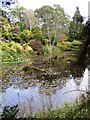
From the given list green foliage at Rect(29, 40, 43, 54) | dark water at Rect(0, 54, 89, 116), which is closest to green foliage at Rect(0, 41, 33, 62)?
green foliage at Rect(29, 40, 43, 54)

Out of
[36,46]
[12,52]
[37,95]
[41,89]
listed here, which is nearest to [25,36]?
[36,46]

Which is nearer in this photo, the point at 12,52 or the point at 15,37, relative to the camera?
the point at 12,52

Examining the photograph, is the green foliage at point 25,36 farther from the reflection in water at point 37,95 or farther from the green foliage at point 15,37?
the reflection in water at point 37,95

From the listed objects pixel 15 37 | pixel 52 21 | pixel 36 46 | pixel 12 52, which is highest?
pixel 52 21

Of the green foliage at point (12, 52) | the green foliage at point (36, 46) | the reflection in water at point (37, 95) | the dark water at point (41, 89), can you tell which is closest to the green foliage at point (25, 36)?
the green foliage at point (36, 46)

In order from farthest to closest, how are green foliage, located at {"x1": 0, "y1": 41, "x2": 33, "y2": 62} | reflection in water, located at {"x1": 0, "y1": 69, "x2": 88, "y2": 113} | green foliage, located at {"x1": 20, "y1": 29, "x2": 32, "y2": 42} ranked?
green foliage, located at {"x1": 20, "y1": 29, "x2": 32, "y2": 42} < green foliage, located at {"x1": 0, "y1": 41, "x2": 33, "y2": 62} < reflection in water, located at {"x1": 0, "y1": 69, "x2": 88, "y2": 113}

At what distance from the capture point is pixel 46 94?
301 inches

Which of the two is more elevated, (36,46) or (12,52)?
(36,46)

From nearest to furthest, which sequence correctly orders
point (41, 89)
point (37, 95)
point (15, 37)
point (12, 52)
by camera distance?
point (37, 95)
point (41, 89)
point (12, 52)
point (15, 37)

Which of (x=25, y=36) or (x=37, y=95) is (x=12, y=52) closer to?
(x=25, y=36)

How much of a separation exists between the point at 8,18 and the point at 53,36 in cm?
471

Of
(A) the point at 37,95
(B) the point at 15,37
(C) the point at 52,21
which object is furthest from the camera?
(C) the point at 52,21

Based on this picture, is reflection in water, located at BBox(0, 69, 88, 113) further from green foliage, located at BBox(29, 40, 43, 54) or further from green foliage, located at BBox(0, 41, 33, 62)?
green foliage, located at BBox(29, 40, 43, 54)

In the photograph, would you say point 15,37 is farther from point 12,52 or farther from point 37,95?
point 37,95
